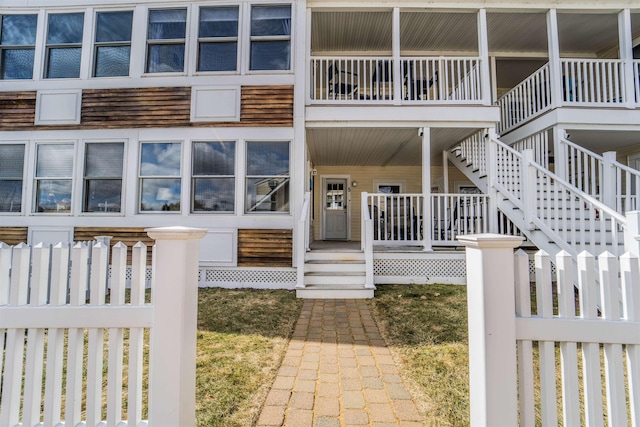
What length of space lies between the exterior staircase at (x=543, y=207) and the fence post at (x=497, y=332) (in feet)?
11.8

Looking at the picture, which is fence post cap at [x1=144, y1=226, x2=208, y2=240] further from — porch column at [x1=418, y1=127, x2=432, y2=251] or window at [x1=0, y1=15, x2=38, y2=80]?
window at [x1=0, y1=15, x2=38, y2=80]

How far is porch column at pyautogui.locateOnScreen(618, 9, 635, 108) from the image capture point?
6277 mm

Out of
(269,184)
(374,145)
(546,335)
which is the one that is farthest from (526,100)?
(546,335)

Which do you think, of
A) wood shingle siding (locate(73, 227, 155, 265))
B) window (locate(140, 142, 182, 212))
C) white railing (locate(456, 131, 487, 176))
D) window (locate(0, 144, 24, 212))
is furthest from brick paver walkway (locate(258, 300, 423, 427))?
window (locate(0, 144, 24, 212))

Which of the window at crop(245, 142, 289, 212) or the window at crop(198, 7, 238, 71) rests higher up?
the window at crop(198, 7, 238, 71)

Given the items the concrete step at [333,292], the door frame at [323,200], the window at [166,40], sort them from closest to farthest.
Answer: the concrete step at [333,292] < the window at [166,40] < the door frame at [323,200]

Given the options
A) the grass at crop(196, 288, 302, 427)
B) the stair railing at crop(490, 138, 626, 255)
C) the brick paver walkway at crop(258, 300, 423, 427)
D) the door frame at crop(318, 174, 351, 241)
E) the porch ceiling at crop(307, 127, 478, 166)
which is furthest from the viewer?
the door frame at crop(318, 174, 351, 241)

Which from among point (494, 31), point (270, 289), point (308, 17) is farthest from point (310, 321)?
point (494, 31)

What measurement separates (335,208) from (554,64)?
623cm

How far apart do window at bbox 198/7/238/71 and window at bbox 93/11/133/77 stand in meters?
1.55

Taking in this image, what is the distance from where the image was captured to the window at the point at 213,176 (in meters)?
6.20

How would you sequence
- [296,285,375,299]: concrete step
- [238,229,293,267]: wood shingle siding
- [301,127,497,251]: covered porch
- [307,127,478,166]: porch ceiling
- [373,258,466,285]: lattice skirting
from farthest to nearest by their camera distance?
[301,127,497,251]: covered porch < [307,127,478,166]: porch ceiling < [238,229,293,267]: wood shingle siding < [373,258,466,285]: lattice skirting < [296,285,375,299]: concrete step

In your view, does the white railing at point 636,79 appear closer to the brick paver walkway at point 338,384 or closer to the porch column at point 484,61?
the porch column at point 484,61

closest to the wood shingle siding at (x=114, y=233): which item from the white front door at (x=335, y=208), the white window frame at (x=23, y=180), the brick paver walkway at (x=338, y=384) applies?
the white window frame at (x=23, y=180)
